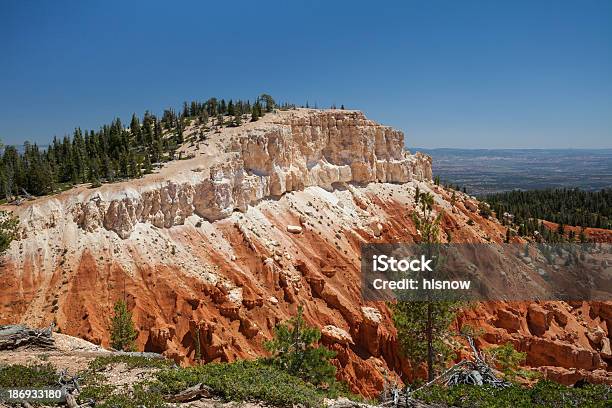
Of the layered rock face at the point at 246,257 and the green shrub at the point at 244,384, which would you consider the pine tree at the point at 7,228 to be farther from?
the green shrub at the point at 244,384

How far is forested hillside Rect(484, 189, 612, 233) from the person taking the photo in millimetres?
106688

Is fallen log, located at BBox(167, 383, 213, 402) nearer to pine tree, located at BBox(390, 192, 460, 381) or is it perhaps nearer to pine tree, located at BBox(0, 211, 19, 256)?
pine tree, located at BBox(390, 192, 460, 381)

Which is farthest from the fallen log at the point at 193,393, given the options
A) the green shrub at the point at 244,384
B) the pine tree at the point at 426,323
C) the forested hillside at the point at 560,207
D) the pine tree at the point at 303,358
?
the forested hillside at the point at 560,207

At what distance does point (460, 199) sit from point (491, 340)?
36.1m

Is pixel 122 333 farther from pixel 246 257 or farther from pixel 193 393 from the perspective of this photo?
pixel 193 393

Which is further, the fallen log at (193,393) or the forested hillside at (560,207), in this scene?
the forested hillside at (560,207)

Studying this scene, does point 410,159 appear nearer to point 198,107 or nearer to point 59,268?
point 198,107

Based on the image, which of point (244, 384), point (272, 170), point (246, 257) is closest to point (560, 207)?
point (272, 170)

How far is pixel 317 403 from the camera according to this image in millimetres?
12320

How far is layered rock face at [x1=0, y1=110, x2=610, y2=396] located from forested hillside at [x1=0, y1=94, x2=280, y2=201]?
3.46 m

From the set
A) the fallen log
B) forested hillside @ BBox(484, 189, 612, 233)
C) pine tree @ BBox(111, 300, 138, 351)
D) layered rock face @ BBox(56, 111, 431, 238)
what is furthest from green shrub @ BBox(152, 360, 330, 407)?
forested hillside @ BBox(484, 189, 612, 233)
